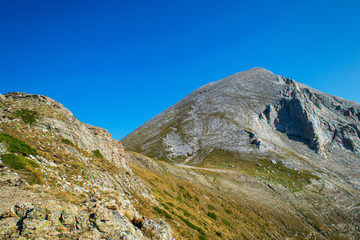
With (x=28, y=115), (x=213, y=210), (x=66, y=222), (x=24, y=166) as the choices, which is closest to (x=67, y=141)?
(x=28, y=115)

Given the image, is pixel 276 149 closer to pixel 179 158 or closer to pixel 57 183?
pixel 179 158

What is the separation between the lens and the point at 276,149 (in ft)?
405

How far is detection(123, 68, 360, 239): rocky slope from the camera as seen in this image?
2490 inches

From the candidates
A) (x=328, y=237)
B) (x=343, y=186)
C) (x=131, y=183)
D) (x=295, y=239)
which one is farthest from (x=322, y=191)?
(x=131, y=183)

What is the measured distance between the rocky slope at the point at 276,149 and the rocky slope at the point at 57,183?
38469 millimetres

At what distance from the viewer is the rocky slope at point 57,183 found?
9.62 meters

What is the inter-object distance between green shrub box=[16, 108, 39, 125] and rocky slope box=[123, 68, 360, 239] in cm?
4242

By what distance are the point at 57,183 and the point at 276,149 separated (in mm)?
130483

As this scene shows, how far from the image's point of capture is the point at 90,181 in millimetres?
18203

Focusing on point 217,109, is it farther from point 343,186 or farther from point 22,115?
point 22,115

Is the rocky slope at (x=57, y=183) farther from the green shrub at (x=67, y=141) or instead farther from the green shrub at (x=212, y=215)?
the green shrub at (x=212, y=215)

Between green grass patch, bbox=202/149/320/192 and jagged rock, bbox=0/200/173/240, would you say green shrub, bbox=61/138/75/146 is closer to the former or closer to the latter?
jagged rock, bbox=0/200/173/240

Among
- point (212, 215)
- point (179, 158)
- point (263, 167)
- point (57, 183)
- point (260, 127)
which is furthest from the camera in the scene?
point (260, 127)

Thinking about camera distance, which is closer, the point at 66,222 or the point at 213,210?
the point at 66,222
